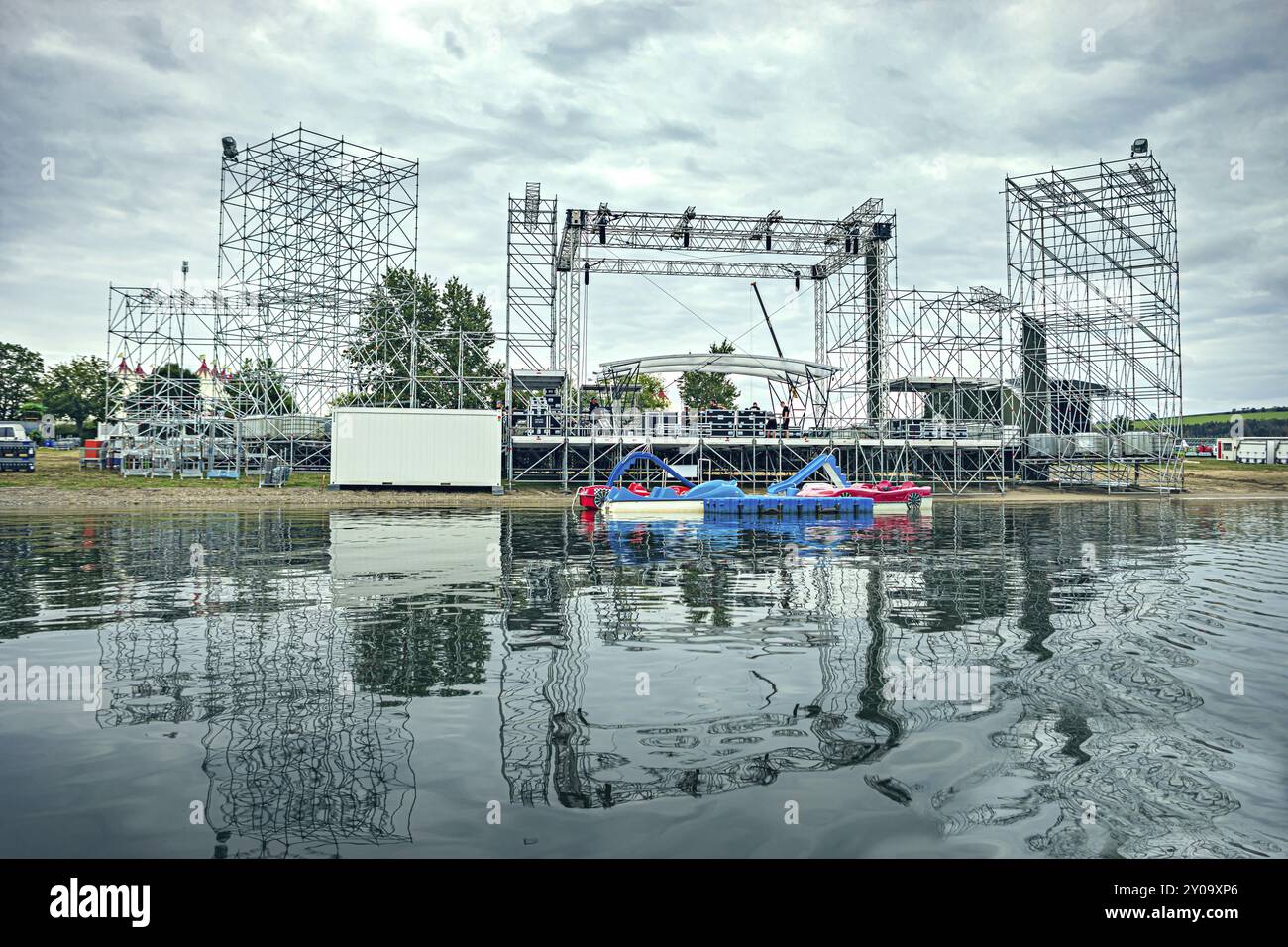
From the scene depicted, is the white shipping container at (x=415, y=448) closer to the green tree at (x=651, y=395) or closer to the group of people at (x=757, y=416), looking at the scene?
the group of people at (x=757, y=416)

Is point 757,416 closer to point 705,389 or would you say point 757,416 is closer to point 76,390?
point 705,389

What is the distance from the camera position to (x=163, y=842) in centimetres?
396

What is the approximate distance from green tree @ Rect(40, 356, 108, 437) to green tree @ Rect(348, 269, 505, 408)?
3074cm

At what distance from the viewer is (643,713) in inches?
233

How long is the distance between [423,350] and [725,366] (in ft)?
62.1

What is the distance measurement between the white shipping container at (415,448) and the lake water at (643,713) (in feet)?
72.3

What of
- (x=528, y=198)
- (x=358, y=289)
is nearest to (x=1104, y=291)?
(x=528, y=198)

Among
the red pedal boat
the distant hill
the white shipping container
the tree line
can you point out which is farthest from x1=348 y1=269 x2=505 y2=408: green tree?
the distant hill

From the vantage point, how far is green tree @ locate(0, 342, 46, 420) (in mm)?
67000

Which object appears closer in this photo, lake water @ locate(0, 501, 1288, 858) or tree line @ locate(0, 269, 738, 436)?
lake water @ locate(0, 501, 1288, 858)

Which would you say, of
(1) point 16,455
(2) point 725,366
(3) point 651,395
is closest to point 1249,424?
(3) point 651,395

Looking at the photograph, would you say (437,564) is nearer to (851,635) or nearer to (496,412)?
(851,635)

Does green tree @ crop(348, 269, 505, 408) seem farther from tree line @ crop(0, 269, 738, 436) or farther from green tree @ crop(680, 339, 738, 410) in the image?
green tree @ crop(680, 339, 738, 410)
